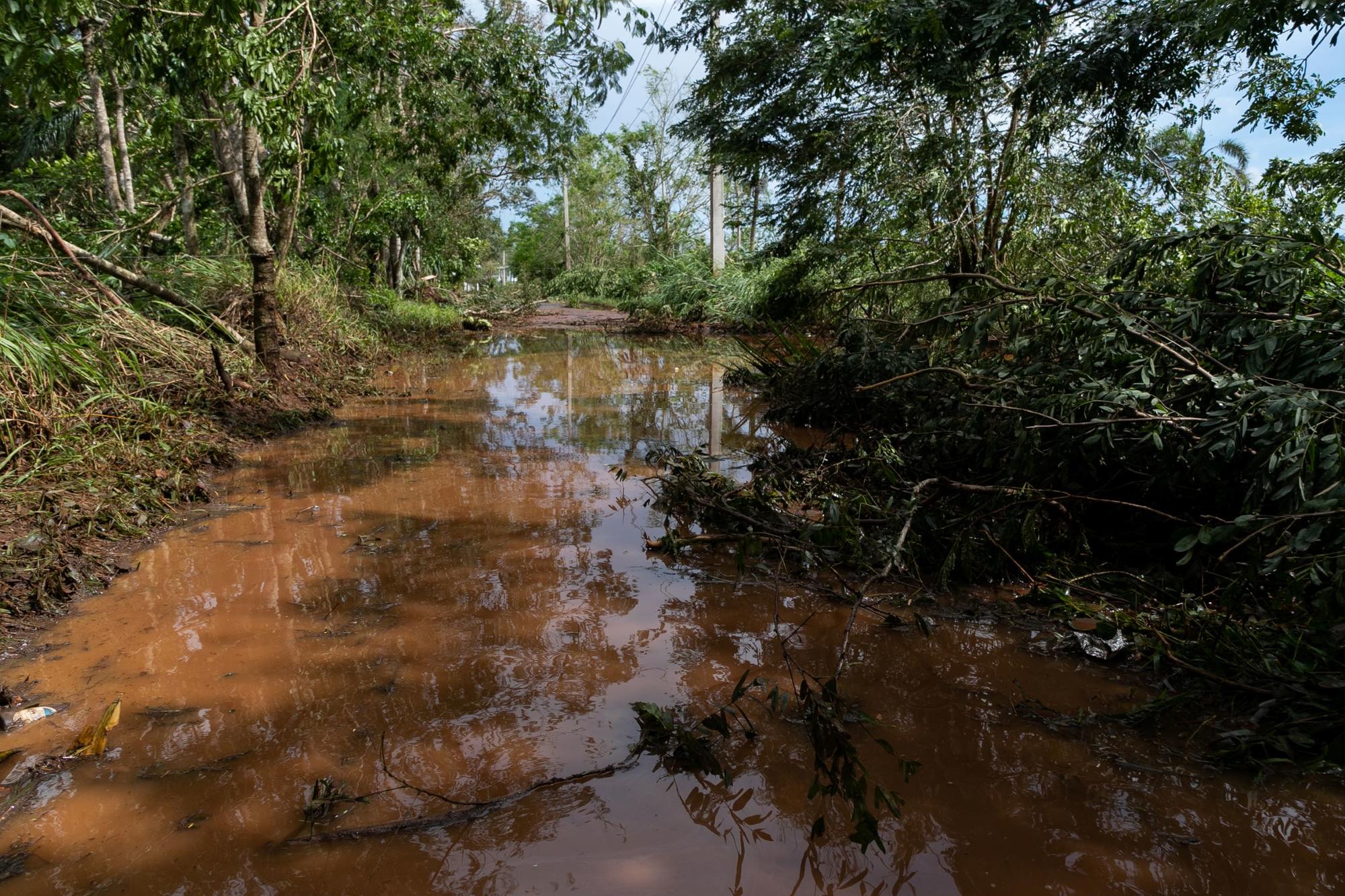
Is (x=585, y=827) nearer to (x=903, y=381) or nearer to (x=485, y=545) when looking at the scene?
(x=485, y=545)

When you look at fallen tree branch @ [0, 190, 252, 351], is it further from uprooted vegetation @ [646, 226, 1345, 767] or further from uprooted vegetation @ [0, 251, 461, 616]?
uprooted vegetation @ [646, 226, 1345, 767]

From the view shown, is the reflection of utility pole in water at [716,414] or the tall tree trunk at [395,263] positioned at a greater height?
the tall tree trunk at [395,263]

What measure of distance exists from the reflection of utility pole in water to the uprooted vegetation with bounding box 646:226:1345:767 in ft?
4.09

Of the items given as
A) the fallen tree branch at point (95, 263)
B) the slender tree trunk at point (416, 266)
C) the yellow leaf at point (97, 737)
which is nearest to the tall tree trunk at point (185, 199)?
the fallen tree branch at point (95, 263)

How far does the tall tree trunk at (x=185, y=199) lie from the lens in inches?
382

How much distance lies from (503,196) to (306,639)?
95.3 feet

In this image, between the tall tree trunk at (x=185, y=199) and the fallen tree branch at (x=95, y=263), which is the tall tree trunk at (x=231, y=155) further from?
the fallen tree branch at (x=95, y=263)

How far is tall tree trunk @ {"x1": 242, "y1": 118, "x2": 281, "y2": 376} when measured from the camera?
22.6 feet

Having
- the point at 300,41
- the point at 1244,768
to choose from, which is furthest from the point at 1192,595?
the point at 300,41

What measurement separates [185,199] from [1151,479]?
416 inches

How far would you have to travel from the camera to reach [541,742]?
7.47 feet

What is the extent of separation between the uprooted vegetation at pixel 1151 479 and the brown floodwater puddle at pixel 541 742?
12.6 inches

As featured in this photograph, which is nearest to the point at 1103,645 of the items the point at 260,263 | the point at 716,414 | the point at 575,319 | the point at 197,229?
the point at 716,414

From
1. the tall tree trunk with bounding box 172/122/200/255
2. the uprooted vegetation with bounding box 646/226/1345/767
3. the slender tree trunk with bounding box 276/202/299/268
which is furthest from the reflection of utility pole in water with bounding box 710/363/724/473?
the tall tree trunk with bounding box 172/122/200/255
